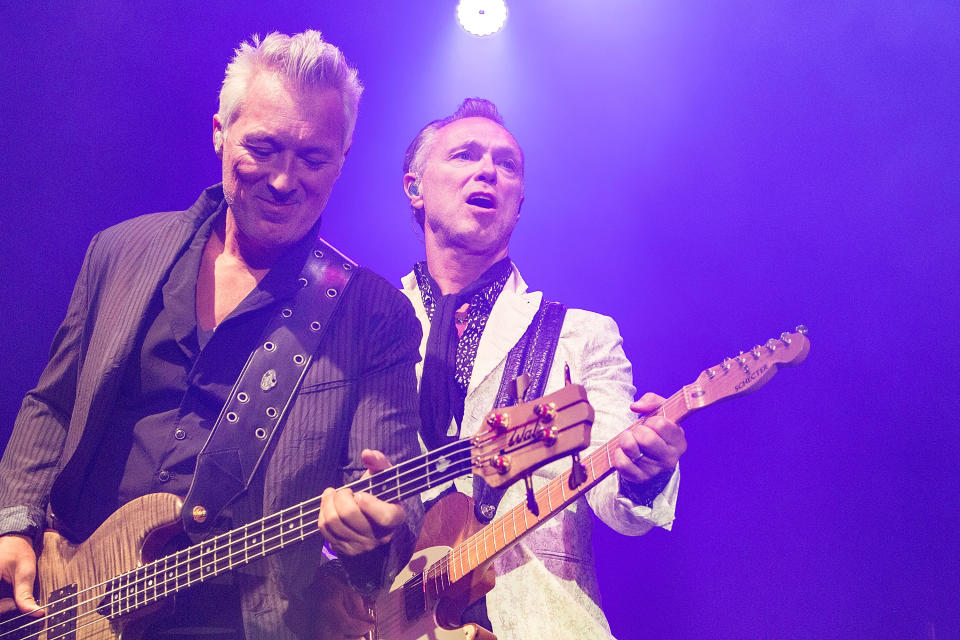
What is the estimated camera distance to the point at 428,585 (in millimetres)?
2016

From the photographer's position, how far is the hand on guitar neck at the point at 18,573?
1897 millimetres

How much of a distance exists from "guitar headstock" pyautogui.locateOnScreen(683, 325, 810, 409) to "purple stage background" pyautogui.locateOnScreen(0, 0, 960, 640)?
90 cm

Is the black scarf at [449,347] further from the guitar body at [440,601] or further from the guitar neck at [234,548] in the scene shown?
the guitar neck at [234,548]

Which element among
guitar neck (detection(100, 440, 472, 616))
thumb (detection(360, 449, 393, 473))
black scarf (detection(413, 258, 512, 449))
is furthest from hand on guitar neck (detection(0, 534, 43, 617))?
black scarf (detection(413, 258, 512, 449))

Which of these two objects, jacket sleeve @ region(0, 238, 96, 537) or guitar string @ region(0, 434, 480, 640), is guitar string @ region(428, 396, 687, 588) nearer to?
guitar string @ region(0, 434, 480, 640)

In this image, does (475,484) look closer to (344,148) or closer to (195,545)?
(195,545)

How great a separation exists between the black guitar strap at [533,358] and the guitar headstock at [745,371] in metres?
0.65

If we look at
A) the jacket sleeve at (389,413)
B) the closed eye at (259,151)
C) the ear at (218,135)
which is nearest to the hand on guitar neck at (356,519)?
the jacket sleeve at (389,413)

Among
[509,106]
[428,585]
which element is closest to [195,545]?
[428,585]

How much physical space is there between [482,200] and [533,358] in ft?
2.79

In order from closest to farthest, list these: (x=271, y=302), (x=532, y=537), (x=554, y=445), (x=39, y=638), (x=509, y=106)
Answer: (x=554, y=445), (x=39, y=638), (x=271, y=302), (x=532, y=537), (x=509, y=106)

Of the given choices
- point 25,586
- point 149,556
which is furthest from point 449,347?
point 25,586

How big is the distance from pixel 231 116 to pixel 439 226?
43.8 inches

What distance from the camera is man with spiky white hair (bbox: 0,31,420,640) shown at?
1985mm
